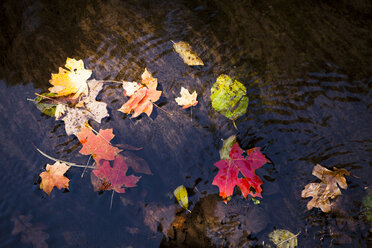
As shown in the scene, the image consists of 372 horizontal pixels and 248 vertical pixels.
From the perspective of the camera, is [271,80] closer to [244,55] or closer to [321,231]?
[244,55]

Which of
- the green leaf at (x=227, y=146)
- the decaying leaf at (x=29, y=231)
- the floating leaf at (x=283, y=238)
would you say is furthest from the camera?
the green leaf at (x=227, y=146)

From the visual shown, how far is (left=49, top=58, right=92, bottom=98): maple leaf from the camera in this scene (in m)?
2.06

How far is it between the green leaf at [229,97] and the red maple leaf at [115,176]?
869mm

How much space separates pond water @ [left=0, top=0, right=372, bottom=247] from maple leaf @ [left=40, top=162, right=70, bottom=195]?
5 centimetres

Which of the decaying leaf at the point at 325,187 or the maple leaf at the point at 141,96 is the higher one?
the maple leaf at the point at 141,96

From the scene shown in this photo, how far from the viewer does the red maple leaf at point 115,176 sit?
1.80 metres

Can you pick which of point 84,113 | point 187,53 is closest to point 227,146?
point 187,53

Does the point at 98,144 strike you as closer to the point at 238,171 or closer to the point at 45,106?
the point at 45,106

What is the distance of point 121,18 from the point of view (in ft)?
7.77

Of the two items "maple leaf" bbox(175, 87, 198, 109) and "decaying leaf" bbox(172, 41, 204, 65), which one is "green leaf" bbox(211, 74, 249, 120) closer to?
"maple leaf" bbox(175, 87, 198, 109)

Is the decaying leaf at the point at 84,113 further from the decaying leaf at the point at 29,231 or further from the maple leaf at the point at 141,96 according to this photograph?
the decaying leaf at the point at 29,231

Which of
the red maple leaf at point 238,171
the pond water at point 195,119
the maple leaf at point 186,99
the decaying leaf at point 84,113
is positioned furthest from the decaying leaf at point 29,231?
the maple leaf at point 186,99

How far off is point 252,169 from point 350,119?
881 mm

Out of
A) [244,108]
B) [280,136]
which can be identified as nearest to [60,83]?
[244,108]
